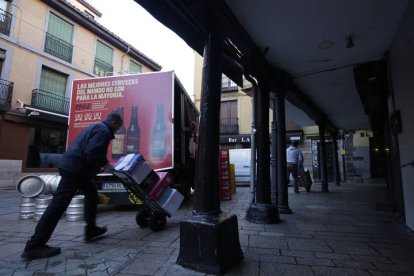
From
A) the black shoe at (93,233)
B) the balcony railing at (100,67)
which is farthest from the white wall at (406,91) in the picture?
the balcony railing at (100,67)

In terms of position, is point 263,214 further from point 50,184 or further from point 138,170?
point 50,184

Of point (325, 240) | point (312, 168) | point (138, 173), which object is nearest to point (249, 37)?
point (138, 173)

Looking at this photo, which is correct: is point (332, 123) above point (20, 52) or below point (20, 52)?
below

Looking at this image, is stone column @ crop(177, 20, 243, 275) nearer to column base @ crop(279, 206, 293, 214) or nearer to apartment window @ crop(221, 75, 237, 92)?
column base @ crop(279, 206, 293, 214)

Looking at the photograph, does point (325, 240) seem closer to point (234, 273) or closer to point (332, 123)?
point (234, 273)

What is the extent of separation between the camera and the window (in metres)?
14.9

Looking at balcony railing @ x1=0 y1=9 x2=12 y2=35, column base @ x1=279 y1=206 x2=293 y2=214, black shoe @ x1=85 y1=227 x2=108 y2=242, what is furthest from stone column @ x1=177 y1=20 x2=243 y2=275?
balcony railing @ x1=0 y1=9 x2=12 y2=35

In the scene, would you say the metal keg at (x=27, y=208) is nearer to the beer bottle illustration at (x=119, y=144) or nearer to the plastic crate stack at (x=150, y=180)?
the beer bottle illustration at (x=119, y=144)

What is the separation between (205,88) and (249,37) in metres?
1.56

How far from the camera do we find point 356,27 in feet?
12.3

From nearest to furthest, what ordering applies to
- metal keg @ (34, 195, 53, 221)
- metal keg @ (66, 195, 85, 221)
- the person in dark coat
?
the person in dark coat, metal keg @ (34, 195, 53, 221), metal keg @ (66, 195, 85, 221)

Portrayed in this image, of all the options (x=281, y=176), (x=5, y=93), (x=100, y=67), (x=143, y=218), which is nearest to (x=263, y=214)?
(x=281, y=176)

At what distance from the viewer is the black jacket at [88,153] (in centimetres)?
321

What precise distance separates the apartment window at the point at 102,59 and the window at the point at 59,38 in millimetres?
1992
